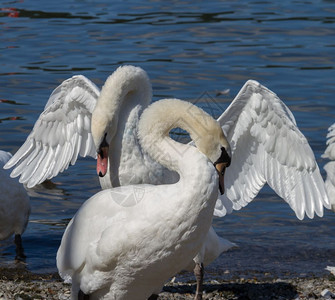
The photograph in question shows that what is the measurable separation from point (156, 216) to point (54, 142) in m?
2.96

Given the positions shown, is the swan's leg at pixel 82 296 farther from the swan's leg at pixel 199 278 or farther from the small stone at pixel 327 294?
the small stone at pixel 327 294

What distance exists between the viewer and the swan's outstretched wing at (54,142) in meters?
8.06

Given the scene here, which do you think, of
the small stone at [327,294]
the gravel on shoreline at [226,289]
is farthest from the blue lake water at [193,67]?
the small stone at [327,294]

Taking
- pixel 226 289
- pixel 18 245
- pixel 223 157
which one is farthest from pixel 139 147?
pixel 18 245

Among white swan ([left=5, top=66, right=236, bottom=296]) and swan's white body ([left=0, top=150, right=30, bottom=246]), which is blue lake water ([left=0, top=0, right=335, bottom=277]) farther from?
white swan ([left=5, top=66, right=236, bottom=296])

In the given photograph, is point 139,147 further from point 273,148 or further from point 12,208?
point 12,208

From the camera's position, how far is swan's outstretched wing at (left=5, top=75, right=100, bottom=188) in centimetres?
806

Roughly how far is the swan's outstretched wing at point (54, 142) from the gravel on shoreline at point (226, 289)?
98cm

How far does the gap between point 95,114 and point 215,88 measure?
24.1 ft

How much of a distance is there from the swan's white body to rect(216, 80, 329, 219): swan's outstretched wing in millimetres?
2358

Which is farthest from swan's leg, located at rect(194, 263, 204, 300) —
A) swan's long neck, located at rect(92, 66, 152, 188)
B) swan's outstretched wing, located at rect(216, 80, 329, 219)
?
swan's long neck, located at rect(92, 66, 152, 188)

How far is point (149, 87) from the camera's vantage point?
745 centimetres

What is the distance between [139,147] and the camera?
283 inches

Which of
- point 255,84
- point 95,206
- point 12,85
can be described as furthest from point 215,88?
point 95,206
